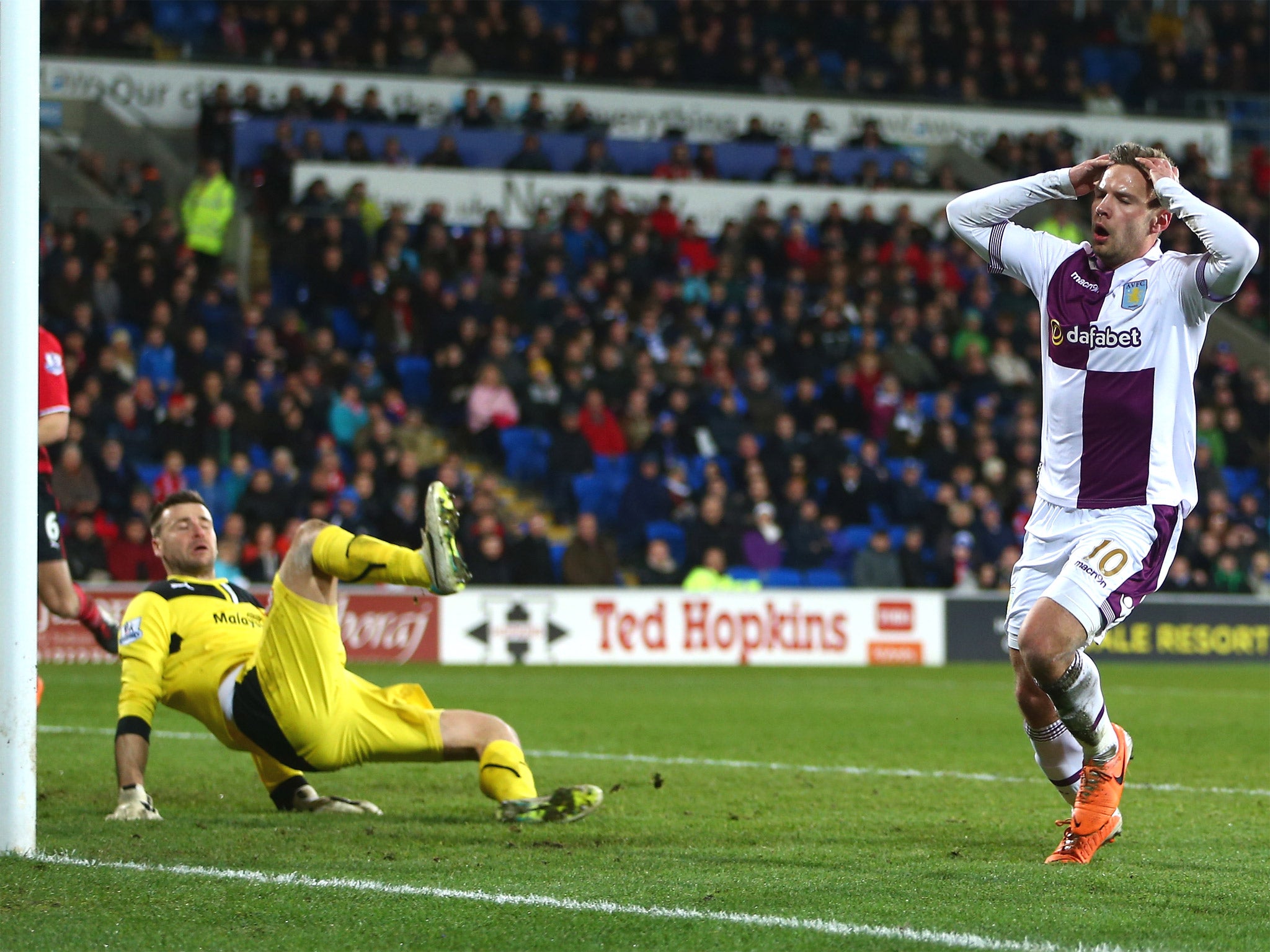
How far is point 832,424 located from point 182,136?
1037 cm

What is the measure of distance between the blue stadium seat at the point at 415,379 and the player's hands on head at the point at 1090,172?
1572cm

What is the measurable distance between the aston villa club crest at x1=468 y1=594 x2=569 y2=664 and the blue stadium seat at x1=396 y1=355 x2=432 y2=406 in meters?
3.91

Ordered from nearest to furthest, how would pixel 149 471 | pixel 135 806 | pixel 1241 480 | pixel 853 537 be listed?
pixel 135 806 → pixel 149 471 → pixel 853 537 → pixel 1241 480

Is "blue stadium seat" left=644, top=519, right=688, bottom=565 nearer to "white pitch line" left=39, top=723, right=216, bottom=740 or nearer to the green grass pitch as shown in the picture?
the green grass pitch

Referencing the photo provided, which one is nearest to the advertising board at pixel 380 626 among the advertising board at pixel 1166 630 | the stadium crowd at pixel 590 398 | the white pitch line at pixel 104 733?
the stadium crowd at pixel 590 398

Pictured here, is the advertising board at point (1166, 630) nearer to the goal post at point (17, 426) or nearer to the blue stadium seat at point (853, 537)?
the blue stadium seat at point (853, 537)

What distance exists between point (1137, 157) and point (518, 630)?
43.5 feet

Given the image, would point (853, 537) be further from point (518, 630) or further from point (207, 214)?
point (207, 214)

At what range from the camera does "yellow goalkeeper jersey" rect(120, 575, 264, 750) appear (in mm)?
6961

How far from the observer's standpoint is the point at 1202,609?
2066cm

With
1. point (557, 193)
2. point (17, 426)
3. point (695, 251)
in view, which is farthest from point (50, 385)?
point (695, 251)

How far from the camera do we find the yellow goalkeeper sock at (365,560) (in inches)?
228

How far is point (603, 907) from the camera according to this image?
187 inches

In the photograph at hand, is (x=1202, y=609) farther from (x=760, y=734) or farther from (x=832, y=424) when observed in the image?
(x=760, y=734)
